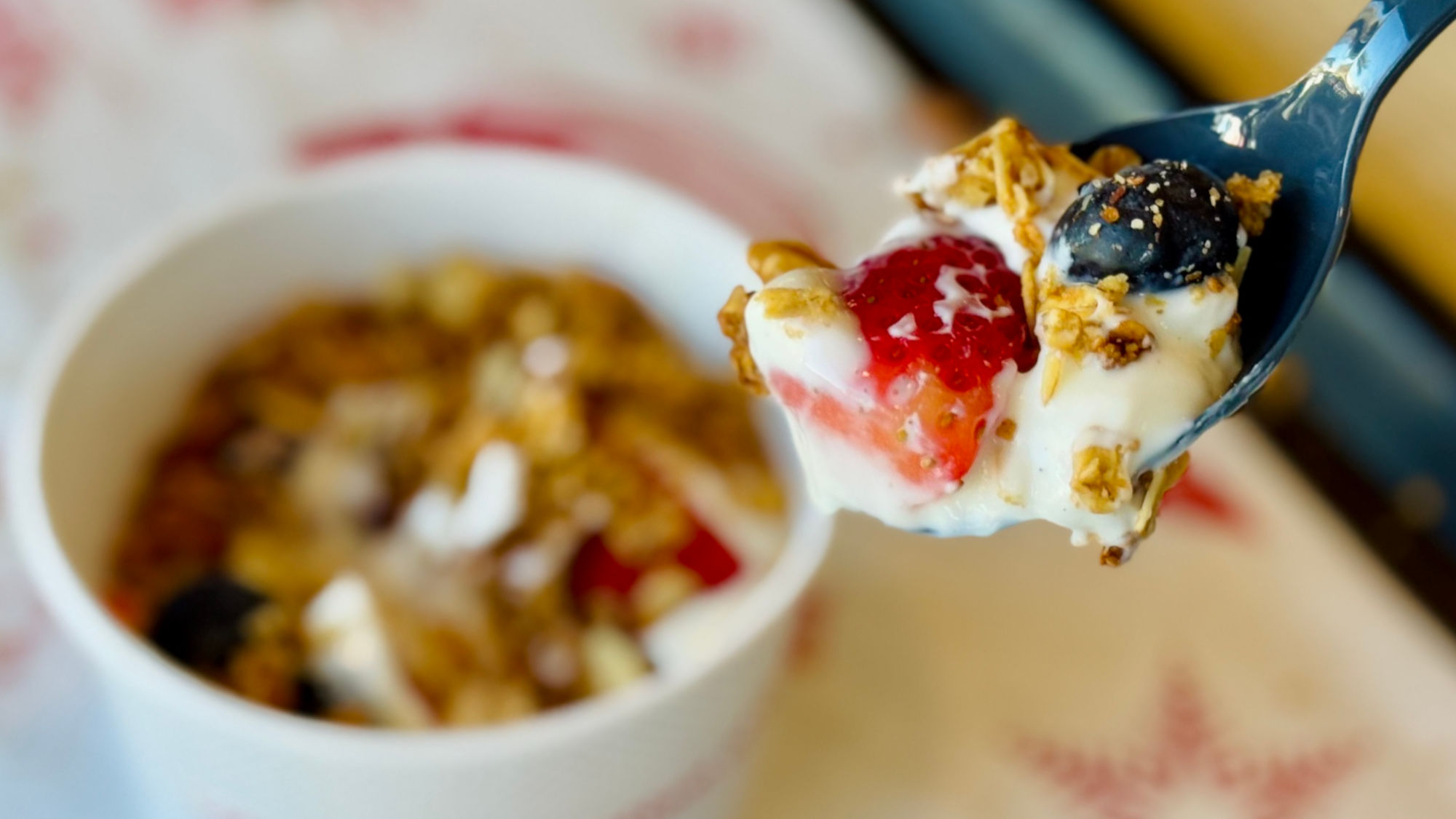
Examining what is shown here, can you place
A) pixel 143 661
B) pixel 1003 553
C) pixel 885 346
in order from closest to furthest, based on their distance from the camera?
1. pixel 885 346
2. pixel 143 661
3. pixel 1003 553

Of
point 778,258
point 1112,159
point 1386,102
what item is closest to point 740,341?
point 778,258

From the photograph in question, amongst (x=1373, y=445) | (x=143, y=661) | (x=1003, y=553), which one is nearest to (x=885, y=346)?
(x=143, y=661)

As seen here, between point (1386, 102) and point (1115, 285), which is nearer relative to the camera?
point (1115, 285)

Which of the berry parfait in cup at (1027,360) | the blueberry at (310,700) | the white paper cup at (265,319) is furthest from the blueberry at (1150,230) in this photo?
the blueberry at (310,700)

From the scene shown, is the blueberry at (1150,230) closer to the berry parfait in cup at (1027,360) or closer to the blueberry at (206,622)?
the berry parfait in cup at (1027,360)

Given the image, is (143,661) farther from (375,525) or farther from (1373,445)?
(1373,445)

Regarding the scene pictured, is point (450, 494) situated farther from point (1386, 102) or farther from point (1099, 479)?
point (1386, 102)
